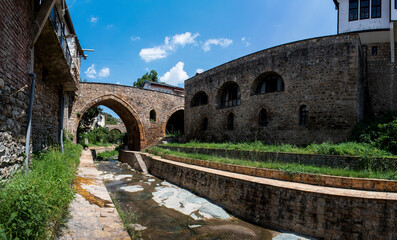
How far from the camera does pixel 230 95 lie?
16.7 m

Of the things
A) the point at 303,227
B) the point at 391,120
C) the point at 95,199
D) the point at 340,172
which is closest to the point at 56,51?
the point at 95,199

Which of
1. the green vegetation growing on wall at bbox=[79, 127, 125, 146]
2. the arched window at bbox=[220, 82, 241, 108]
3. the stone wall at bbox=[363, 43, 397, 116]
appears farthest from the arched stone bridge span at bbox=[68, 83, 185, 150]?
the stone wall at bbox=[363, 43, 397, 116]

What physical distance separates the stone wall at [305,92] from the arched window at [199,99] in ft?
12.2

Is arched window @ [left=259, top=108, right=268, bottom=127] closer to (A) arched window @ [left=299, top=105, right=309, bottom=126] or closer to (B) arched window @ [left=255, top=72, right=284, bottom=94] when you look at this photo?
(B) arched window @ [left=255, top=72, right=284, bottom=94]

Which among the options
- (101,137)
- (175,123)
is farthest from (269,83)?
(101,137)

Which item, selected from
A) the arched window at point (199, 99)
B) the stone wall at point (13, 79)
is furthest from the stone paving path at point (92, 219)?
the arched window at point (199, 99)

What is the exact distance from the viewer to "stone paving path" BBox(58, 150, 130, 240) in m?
3.23

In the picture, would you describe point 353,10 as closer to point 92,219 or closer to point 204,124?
point 204,124

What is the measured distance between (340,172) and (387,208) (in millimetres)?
1807

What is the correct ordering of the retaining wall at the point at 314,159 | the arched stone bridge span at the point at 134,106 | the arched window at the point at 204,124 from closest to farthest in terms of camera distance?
1. the retaining wall at the point at 314,159
2. the arched window at the point at 204,124
3. the arched stone bridge span at the point at 134,106

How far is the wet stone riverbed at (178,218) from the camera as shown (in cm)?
566

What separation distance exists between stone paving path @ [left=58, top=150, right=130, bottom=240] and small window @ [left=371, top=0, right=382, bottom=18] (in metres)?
16.6

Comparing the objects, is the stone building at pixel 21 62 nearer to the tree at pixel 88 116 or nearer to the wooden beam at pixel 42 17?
the wooden beam at pixel 42 17

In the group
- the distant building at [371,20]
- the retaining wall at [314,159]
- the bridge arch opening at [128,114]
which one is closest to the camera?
the retaining wall at [314,159]
